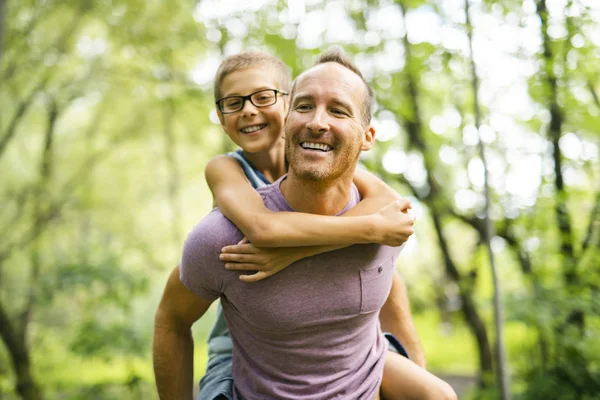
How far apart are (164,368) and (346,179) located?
31.8 inches

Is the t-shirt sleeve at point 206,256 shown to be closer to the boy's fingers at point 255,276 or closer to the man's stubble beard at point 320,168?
the boy's fingers at point 255,276

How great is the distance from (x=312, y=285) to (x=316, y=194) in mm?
252

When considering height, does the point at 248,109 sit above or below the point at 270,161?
above

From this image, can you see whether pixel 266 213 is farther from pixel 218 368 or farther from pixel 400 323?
pixel 400 323

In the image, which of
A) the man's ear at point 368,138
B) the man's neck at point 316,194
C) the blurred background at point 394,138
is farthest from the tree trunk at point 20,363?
the man's ear at point 368,138

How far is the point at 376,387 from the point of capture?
164 cm

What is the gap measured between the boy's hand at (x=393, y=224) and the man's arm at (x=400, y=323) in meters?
0.45

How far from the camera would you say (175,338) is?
1705mm

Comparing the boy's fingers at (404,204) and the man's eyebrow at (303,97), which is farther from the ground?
the man's eyebrow at (303,97)

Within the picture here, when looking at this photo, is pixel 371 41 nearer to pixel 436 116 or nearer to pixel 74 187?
pixel 436 116

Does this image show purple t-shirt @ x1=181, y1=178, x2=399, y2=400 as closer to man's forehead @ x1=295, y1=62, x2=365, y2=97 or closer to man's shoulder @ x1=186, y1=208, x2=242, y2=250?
man's shoulder @ x1=186, y1=208, x2=242, y2=250

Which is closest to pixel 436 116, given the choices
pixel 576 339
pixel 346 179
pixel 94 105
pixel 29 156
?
pixel 576 339

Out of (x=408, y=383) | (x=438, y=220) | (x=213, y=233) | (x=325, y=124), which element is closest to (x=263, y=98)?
(x=325, y=124)

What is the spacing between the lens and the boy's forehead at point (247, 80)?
187 centimetres
